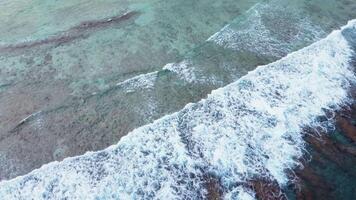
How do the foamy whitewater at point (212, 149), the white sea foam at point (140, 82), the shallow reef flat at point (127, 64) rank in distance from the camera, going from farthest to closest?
the white sea foam at point (140, 82) < the shallow reef flat at point (127, 64) < the foamy whitewater at point (212, 149)

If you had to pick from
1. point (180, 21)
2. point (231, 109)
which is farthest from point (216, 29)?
point (231, 109)

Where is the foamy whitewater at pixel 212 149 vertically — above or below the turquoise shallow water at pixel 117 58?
below

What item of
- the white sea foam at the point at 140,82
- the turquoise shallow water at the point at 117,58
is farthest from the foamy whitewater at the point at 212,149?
the white sea foam at the point at 140,82

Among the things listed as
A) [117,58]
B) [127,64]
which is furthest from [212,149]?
[117,58]

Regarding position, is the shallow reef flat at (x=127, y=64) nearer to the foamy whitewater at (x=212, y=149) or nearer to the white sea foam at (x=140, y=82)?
the white sea foam at (x=140, y=82)

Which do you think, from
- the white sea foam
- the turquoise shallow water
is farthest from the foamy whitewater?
the white sea foam
